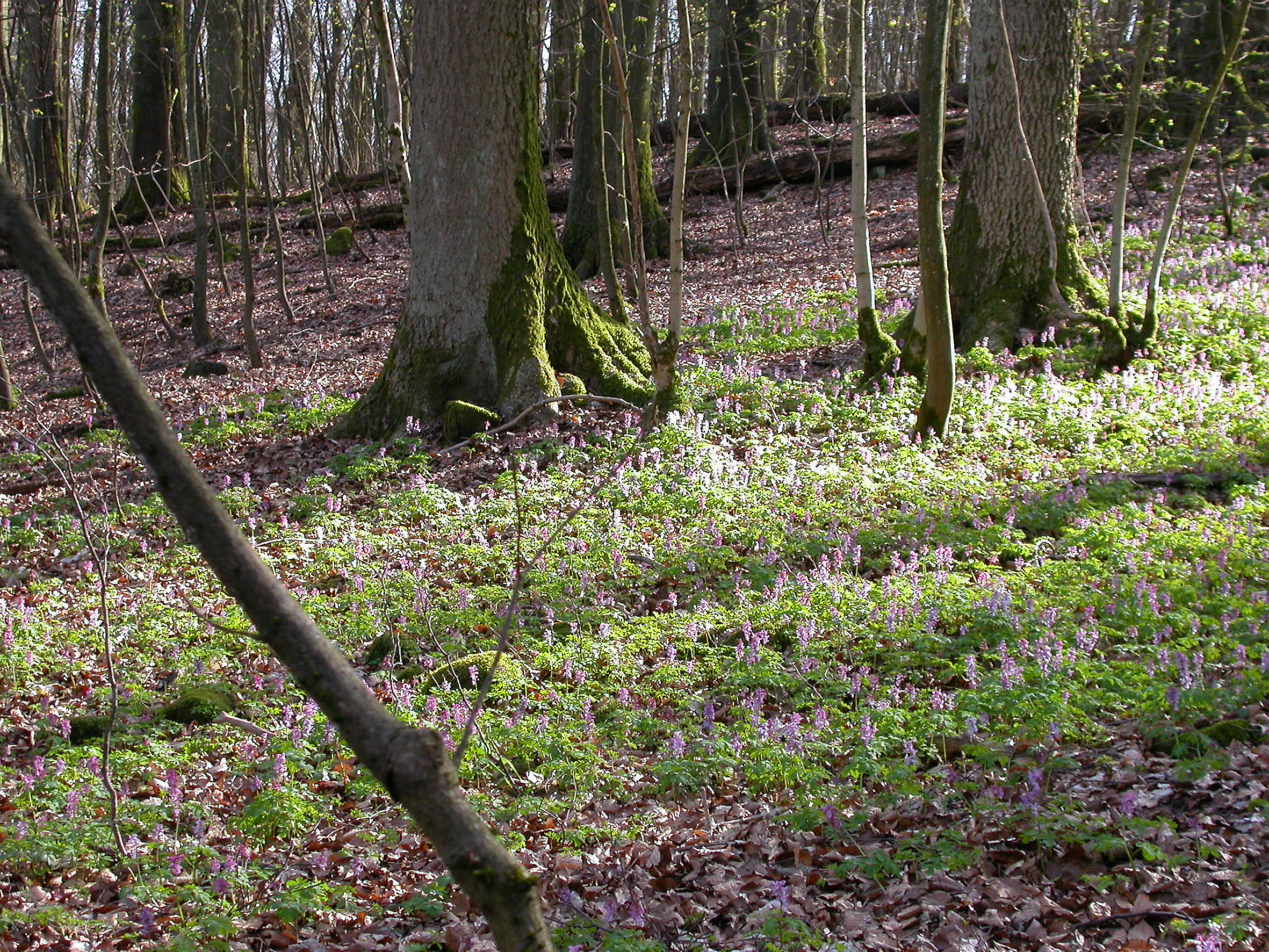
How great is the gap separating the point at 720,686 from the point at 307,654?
3.39 meters

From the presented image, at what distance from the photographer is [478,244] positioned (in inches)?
362

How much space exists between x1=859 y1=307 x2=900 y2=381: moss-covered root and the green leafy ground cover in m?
0.62

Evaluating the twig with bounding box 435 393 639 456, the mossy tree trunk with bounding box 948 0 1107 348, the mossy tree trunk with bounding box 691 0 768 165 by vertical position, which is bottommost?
the twig with bounding box 435 393 639 456

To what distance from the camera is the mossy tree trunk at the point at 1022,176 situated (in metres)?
10.2

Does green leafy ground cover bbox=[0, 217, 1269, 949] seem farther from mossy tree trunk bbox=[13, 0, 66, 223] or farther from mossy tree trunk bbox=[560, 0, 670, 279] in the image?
mossy tree trunk bbox=[560, 0, 670, 279]

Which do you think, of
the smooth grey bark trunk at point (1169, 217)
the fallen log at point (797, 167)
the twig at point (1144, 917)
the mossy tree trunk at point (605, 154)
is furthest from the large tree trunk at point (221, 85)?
the twig at point (1144, 917)

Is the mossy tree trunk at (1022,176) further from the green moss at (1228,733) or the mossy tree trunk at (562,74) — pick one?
the mossy tree trunk at (562,74)

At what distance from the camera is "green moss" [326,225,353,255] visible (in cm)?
2014

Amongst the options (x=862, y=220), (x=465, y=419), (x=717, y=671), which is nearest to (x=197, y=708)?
(x=717, y=671)

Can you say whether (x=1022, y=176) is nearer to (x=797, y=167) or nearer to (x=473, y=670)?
(x=473, y=670)

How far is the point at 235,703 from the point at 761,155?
19.0 m

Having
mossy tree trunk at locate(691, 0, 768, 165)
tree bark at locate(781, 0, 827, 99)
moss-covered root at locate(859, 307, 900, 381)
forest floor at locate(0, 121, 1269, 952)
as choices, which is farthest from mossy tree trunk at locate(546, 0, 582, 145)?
forest floor at locate(0, 121, 1269, 952)

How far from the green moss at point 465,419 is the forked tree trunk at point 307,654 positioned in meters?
7.15

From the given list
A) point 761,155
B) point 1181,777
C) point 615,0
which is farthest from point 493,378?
point 761,155
